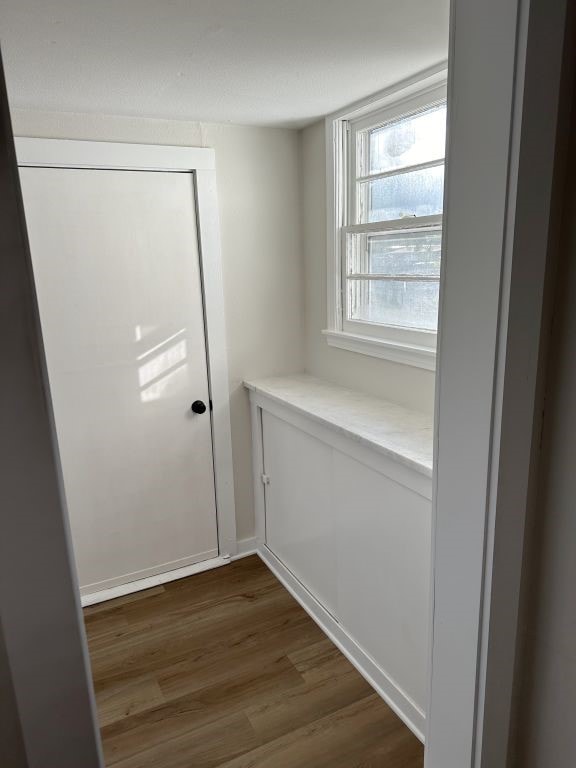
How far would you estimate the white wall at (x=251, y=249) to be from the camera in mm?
2518

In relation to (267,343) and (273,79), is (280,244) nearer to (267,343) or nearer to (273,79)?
(267,343)

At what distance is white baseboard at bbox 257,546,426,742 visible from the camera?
1.86 metres

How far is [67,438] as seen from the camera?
8.04 ft

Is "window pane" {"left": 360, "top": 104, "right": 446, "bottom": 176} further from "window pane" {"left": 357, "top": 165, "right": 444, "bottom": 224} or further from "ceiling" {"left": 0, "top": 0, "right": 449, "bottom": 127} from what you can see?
"ceiling" {"left": 0, "top": 0, "right": 449, "bottom": 127}

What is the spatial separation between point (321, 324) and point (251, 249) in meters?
0.50

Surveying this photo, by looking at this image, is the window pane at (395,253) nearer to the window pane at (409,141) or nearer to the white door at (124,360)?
the window pane at (409,141)

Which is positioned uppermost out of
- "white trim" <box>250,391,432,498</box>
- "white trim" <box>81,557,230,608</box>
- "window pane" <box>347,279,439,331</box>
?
"window pane" <box>347,279,439,331</box>

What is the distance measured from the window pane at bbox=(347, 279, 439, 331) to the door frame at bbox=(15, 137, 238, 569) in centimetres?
65

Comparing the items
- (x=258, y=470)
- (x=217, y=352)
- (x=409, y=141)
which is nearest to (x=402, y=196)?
(x=409, y=141)

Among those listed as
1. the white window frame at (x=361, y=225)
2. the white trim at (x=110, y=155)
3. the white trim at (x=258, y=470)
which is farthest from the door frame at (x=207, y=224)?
the white window frame at (x=361, y=225)

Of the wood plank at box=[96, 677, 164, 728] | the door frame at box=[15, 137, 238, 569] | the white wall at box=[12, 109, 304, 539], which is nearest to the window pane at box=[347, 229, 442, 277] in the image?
the white wall at box=[12, 109, 304, 539]

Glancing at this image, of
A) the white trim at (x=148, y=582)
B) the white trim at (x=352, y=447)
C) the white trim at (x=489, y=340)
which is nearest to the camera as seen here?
the white trim at (x=489, y=340)

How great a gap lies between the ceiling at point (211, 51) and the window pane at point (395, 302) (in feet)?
2.41

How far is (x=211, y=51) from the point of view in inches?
62.9
